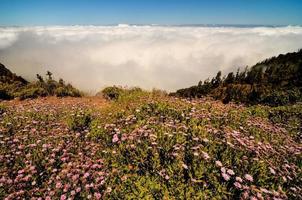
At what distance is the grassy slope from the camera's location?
184 inches

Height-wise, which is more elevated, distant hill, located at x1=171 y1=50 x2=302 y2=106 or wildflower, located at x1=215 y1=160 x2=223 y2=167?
wildflower, located at x1=215 y1=160 x2=223 y2=167

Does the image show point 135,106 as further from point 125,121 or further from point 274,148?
point 274,148

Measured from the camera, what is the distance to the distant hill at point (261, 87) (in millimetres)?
12672

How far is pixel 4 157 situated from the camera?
5.88 m

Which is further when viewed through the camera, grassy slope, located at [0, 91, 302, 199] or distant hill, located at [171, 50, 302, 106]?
distant hill, located at [171, 50, 302, 106]

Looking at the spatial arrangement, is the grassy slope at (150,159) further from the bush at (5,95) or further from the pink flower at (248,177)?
the bush at (5,95)

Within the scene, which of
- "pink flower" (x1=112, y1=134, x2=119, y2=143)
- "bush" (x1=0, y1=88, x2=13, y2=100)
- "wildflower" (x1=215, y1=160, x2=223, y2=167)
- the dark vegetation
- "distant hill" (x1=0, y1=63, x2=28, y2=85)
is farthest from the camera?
"distant hill" (x1=0, y1=63, x2=28, y2=85)

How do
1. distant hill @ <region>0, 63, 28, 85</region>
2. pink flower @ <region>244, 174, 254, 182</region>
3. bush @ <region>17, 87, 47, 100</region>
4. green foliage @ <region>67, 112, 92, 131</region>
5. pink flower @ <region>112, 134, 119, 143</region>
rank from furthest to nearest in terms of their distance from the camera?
1. distant hill @ <region>0, 63, 28, 85</region>
2. bush @ <region>17, 87, 47, 100</region>
3. green foliage @ <region>67, 112, 92, 131</region>
4. pink flower @ <region>112, 134, 119, 143</region>
5. pink flower @ <region>244, 174, 254, 182</region>

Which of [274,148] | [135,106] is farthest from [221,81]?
[274,148]

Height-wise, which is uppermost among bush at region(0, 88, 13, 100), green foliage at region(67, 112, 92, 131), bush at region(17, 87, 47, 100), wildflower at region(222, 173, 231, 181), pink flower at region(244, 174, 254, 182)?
wildflower at region(222, 173, 231, 181)

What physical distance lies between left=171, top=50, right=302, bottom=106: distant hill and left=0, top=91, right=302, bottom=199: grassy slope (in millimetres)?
5525

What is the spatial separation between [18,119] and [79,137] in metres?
2.29

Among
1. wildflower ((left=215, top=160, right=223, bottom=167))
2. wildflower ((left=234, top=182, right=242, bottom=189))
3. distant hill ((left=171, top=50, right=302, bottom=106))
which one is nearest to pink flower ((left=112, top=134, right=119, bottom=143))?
wildflower ((left=215, top=160, right=223, bottom=167))

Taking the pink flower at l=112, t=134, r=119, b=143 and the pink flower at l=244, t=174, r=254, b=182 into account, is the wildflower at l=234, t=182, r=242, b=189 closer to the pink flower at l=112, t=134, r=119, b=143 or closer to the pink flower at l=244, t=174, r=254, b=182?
the pink flower at l=244, t=174, r=254, b=182
